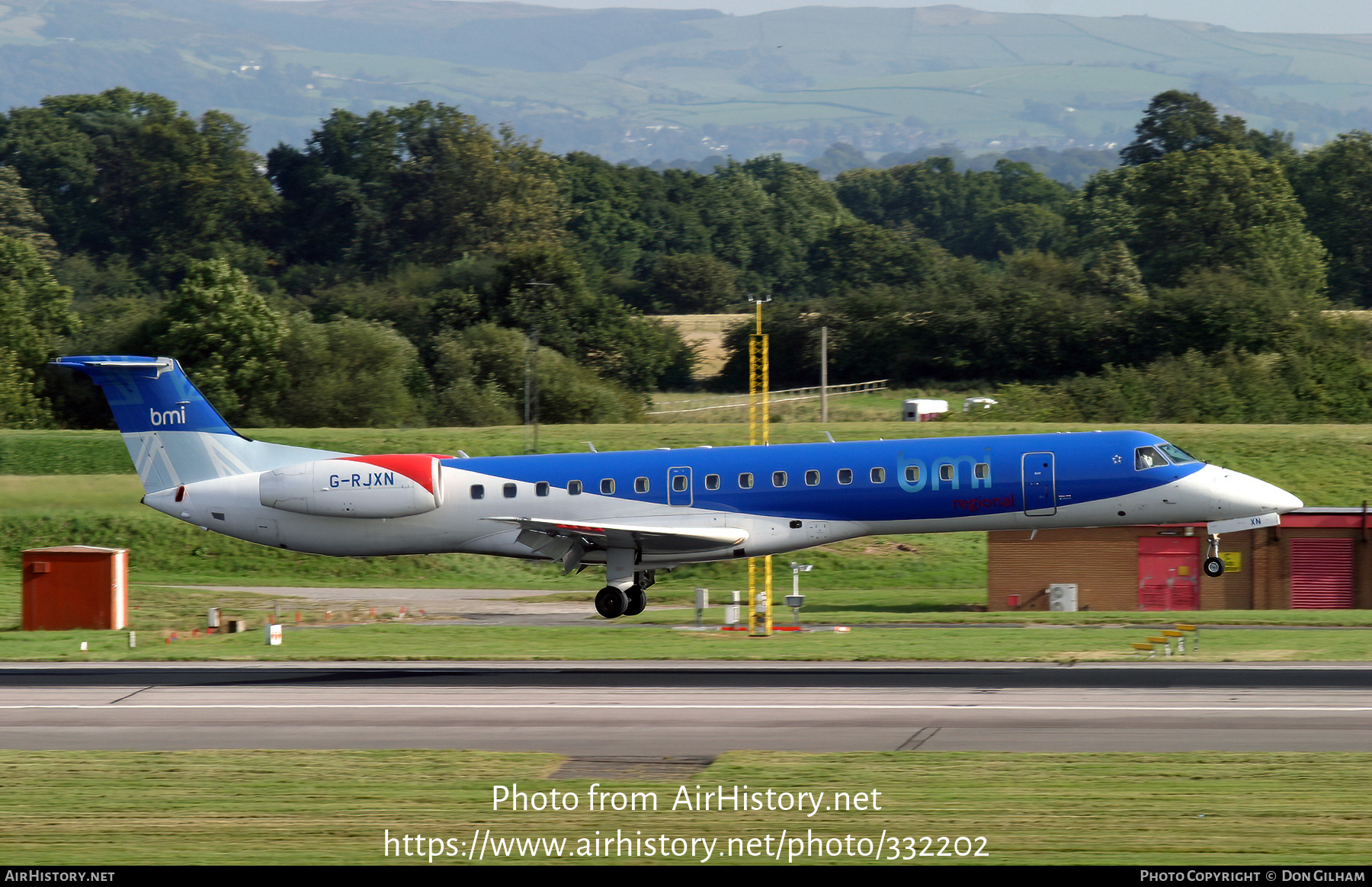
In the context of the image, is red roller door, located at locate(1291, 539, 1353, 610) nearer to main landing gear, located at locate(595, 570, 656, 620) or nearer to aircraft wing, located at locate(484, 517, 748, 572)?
aircraft wing, located at locate(484, 517, 748, 572)

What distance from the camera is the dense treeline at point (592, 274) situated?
7900 centimetres

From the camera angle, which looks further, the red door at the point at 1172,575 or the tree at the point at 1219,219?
the tree at the point at 1219,219

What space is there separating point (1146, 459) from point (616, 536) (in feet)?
39.9

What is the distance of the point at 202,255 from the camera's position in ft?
430

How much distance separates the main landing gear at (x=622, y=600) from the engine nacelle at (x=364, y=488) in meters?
4.61

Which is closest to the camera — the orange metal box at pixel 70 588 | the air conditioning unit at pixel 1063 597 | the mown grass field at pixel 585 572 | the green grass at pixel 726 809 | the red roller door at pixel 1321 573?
the green grass at pixel 726 809

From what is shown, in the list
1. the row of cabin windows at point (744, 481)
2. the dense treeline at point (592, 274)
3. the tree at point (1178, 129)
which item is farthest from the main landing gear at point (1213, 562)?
the tree at point (1178, 129)

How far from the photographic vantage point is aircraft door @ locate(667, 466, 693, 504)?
34781 mm

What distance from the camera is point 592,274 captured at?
11656 centimetres

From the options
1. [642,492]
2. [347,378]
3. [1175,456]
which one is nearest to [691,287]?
[347,378]

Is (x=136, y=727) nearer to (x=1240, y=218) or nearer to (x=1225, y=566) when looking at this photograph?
(x=1225, y=566)

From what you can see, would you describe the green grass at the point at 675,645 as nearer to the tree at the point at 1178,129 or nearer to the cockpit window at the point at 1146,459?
the cockpit window at the point at 1146,459

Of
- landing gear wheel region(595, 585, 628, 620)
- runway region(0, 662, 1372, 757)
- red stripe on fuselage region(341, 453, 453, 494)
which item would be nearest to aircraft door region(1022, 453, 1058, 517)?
runway region(0, 662, 1372, 757)

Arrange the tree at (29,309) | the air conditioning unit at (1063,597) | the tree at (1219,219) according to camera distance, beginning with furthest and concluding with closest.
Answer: the tree at (1219,219), the tree at (29,309), the air conditioning unit at (1063,597)
